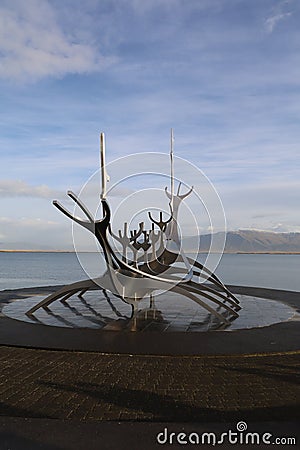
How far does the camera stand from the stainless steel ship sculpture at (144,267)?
11242 millimetres

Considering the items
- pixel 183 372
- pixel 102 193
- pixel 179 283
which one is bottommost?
pixel 183 372

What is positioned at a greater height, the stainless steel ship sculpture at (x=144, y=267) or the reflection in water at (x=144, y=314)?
the stainless steel ship sculpture at (x=144, y=267)

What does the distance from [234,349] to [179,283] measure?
364 centimetres

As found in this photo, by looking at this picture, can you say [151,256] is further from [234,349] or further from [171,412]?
[171,412]

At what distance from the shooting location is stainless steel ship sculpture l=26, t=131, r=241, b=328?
36.9 feet

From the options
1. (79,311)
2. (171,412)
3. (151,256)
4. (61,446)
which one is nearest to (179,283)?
(151,256)

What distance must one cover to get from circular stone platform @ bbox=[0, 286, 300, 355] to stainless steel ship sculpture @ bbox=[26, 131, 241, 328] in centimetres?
49

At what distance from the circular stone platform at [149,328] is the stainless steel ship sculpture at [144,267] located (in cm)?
49

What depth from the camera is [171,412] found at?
5.55 meters

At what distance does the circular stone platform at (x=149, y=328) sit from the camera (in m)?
8.99

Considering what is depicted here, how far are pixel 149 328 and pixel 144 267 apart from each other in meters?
2.49

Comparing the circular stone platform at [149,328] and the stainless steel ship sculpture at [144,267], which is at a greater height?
the stainless steel ship sculpture at [144,267]

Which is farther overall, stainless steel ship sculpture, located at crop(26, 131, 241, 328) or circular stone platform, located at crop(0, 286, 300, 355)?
stainless steel ship sculpture, located at crop(26, 131, 241, 328)

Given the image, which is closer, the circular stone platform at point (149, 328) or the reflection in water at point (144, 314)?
the circular stone platform at point (149, 328)
